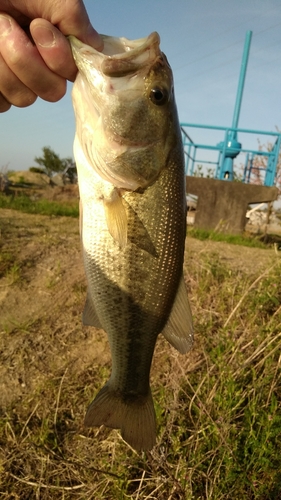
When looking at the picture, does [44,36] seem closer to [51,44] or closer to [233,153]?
[51,44]

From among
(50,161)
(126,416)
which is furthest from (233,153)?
(50,161)

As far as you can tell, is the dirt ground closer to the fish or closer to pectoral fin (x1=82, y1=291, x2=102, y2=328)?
pectoral fin (x1=82, y1=291, x2=102, y2=328)

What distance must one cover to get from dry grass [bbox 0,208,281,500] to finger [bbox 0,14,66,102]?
2.38 meters

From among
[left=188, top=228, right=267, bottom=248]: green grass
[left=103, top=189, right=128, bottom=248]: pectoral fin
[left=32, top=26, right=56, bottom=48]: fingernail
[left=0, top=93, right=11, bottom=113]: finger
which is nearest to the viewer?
[left=32, top=26, right=56, bottom=48]: fingernail

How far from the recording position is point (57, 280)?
498 cm

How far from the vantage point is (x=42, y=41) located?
1.64m

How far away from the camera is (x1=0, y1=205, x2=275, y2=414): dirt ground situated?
385cm

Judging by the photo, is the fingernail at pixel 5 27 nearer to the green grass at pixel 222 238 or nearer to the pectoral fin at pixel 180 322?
the pectoral fin at pixel 180 322

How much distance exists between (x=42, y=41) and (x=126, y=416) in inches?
73.2

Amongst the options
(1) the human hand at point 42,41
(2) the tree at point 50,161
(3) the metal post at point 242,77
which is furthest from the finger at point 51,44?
(2) the tree at point 50,161

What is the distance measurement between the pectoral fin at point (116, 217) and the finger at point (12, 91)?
0.68m

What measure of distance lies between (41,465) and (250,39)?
49.2 feet

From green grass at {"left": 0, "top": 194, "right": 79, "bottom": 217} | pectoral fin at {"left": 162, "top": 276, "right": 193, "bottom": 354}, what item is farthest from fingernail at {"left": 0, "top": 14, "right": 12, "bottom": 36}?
green grass at {"left": 0, "top": 194, "right": 79, "bottom": 217}

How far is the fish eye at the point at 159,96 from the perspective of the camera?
71.5 inches
